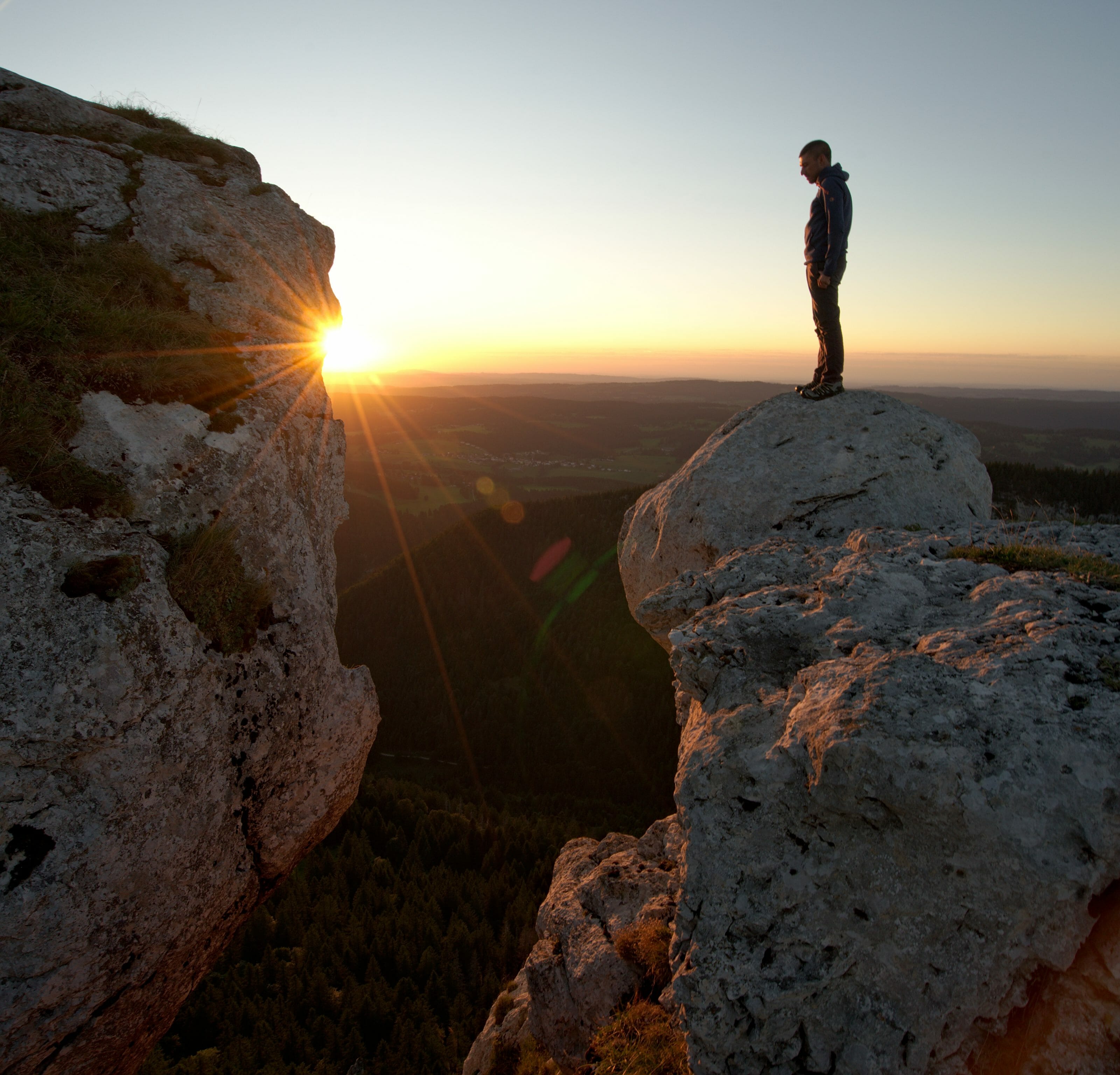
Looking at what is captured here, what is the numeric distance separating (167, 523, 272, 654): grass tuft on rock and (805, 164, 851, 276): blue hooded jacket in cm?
940

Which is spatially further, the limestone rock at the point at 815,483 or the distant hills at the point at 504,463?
the distant hills at the point at 504,463

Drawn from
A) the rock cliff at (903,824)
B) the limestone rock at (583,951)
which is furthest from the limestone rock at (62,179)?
the limestone rock at (583,951)

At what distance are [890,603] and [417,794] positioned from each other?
38.5 m

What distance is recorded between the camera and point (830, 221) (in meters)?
9.82

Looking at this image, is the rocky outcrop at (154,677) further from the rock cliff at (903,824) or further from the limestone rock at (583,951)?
the rock cliff at (903,824)

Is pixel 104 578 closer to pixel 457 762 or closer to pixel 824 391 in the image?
pixel 824 391

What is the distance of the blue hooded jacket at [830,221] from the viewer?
971 centimetres

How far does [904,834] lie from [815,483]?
5897 millimetres

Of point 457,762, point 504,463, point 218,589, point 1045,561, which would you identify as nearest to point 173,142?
point 218,589

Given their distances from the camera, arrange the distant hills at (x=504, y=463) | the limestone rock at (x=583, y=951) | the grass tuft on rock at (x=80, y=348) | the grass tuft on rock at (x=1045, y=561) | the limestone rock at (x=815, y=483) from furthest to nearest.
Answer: the distant hills at (x=504, y=463) → the limestone rock at (x=815, y=483) → the limestone rock at (x=583, y=951) → the grass tuft on rock at (x=80, y=348) → the grass tuft on rock at (x=1045, y=561)

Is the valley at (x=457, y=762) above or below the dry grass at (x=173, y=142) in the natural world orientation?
below

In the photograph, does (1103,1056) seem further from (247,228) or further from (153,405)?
(247,228)

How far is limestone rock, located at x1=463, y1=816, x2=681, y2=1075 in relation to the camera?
8.16m

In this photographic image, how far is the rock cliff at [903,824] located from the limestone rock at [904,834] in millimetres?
14
